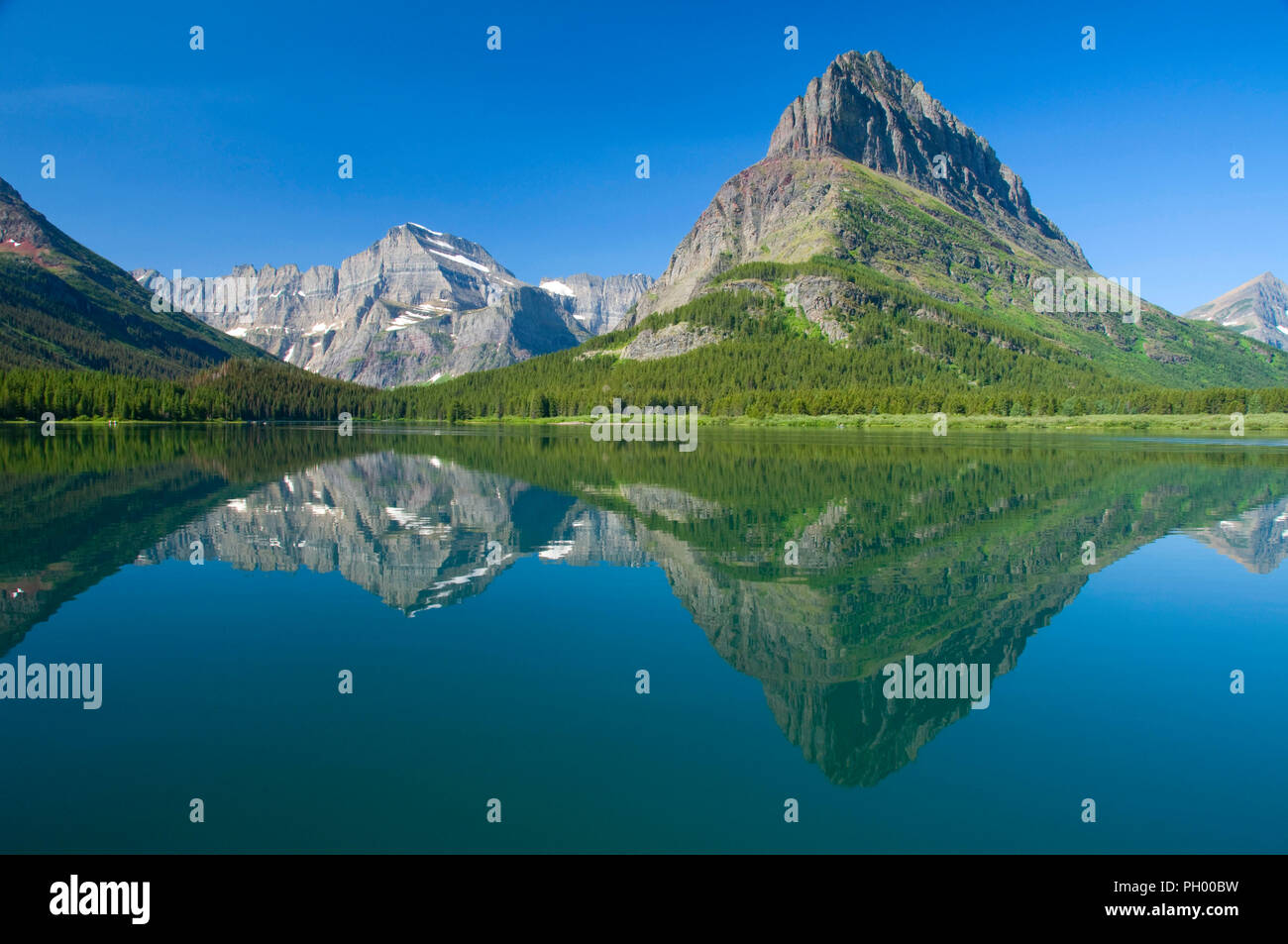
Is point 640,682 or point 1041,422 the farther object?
point 1041,422

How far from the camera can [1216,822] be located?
965 cm

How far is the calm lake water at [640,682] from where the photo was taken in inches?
377

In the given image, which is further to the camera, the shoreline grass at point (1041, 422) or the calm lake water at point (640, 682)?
the shoreline grass at point (1041, 422)

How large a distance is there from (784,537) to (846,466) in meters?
34.0

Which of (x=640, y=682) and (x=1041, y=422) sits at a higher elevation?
(x=1041, y=422)

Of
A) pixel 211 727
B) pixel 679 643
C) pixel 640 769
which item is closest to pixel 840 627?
pixel 679 643

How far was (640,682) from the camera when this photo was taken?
14531 mm

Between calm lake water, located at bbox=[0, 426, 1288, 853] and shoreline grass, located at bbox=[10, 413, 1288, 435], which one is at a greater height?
shoreline grass, located at bbox=[10, 413, 1288, 435]

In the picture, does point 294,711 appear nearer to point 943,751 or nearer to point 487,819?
point 487,819

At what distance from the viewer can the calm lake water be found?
377 inches

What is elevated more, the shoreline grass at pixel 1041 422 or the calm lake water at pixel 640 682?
the shoreline grass at pixel 1041 422

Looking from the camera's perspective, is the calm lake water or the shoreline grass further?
the shoreline grass
